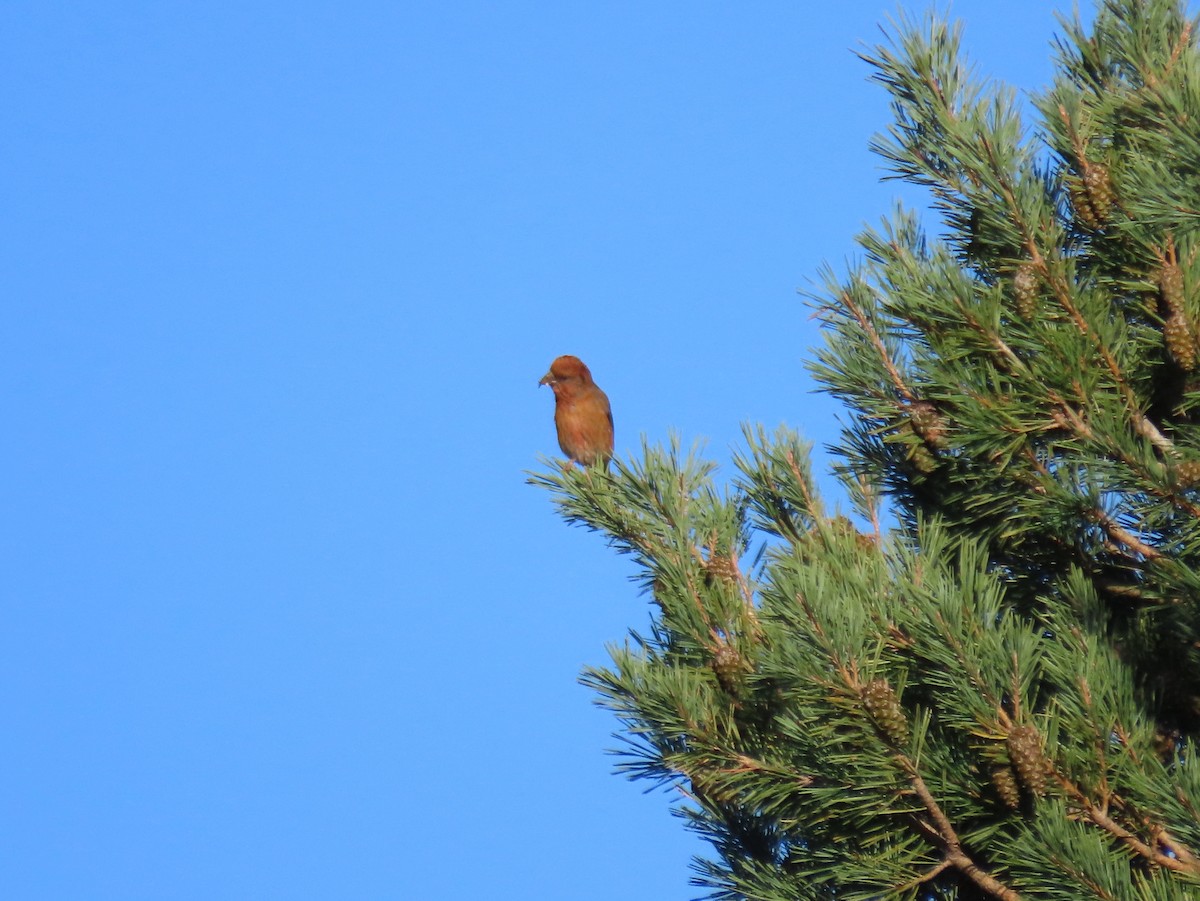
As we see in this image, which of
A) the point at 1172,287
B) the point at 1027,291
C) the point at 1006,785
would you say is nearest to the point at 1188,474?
the point at 1172,287

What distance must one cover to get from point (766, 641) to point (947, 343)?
2.49 feet

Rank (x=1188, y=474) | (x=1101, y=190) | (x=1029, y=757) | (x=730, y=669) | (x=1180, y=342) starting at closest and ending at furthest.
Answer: (x=1029, y=757) → (x=1188, y=474) → (x=1180, y=342) → (x=730, y=669) → (x=1101, y=190)

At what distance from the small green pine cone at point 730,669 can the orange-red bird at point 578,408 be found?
366 centimetres

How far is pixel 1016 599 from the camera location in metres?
2.86

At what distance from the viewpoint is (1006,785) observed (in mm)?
2318

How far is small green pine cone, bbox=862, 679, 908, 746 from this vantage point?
7.45ft

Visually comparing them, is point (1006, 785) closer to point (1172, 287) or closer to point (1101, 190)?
point (1172, 287)

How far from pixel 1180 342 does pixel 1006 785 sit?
95cm

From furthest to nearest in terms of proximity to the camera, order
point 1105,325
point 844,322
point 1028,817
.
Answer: point 844,322 → point 1105,325 → point 1028,817

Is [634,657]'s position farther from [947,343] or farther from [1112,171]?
[1112,171]

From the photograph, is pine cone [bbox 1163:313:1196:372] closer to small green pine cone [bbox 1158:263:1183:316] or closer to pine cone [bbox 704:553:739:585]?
small green pine cone [bbox 1158:263:1183:316]

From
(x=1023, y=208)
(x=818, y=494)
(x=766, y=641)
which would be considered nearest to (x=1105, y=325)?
(x=1023, y=208)

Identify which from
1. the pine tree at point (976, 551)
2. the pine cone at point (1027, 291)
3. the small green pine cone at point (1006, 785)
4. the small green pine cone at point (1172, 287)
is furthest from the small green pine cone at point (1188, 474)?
the small green pine cone at point (1006, 785)

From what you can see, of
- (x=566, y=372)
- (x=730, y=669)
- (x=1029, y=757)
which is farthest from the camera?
(x=566, y=372)
